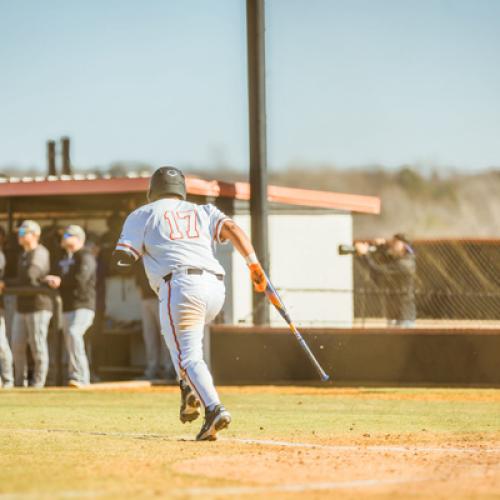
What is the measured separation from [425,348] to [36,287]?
4.91m

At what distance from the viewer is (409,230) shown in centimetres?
5944

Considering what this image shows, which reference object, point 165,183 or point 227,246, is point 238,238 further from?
point 227,246

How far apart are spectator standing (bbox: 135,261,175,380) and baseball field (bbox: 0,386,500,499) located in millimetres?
2717

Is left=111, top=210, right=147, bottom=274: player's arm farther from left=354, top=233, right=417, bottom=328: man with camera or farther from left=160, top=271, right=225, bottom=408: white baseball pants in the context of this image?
left=354, top=233, right=417, bottom=328: man with camera

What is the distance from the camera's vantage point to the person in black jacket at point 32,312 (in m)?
15.3

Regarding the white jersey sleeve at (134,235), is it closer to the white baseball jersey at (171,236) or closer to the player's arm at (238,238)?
the white baseball jersey at (171,236)

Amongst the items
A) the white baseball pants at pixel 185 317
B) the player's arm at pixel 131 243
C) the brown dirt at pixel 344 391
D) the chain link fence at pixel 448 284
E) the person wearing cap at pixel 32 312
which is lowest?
the chain link fence at pixel 448 284

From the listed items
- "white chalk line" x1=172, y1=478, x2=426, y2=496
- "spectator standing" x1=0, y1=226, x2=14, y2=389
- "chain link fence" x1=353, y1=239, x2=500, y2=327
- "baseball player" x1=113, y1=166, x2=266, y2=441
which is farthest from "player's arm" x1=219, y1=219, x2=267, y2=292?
"chain link fence" x1=353, y1=239, x2=500, y2=327

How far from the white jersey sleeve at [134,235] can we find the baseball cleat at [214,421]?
122cm

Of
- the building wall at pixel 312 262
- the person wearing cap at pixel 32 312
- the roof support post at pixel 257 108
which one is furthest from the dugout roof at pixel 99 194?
the person wearing cap at pixel 32 312

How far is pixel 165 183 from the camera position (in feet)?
29.1

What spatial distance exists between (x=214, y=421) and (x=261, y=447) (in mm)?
364

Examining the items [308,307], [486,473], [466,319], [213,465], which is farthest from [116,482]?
[466,319]

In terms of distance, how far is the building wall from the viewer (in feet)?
63.1
